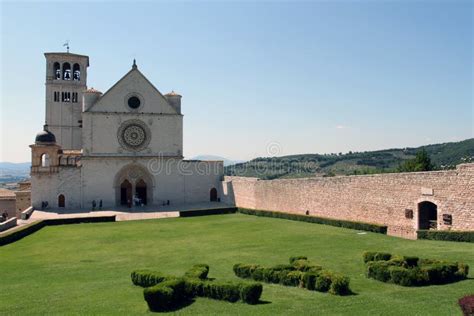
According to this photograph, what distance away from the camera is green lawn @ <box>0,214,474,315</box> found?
33.5ft

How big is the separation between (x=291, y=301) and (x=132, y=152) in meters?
36.6

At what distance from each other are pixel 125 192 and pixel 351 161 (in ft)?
307

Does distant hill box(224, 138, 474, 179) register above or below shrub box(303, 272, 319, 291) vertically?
above

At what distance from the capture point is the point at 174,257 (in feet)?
56.9

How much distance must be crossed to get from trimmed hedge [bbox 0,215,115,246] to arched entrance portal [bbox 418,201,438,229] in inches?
786

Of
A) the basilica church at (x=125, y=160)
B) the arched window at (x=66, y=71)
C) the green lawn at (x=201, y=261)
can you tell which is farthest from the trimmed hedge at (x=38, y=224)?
the arched window at (x=66, y=71)

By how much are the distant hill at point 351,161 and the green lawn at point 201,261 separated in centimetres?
5139

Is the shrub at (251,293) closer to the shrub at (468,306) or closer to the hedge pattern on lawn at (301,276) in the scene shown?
the hedge pattern on lawn at (301,276)

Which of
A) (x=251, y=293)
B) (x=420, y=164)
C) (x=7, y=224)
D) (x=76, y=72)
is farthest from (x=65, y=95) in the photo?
(x=251, y=293)

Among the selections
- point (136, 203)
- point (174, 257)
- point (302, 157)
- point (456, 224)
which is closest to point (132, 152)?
point (136, 203)

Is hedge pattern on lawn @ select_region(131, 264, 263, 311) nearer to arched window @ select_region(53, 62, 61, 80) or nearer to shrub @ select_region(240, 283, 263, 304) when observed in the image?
shrub @ select_region(240, 283, 263, 304)

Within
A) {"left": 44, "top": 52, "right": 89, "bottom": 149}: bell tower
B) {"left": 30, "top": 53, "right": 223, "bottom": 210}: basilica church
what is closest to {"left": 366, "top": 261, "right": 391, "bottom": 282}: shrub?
{"left": 30, "top": 53, "right": 223, "bottom": 210}: basilica church

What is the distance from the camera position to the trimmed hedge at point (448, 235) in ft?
58.3

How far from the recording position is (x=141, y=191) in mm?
45812
